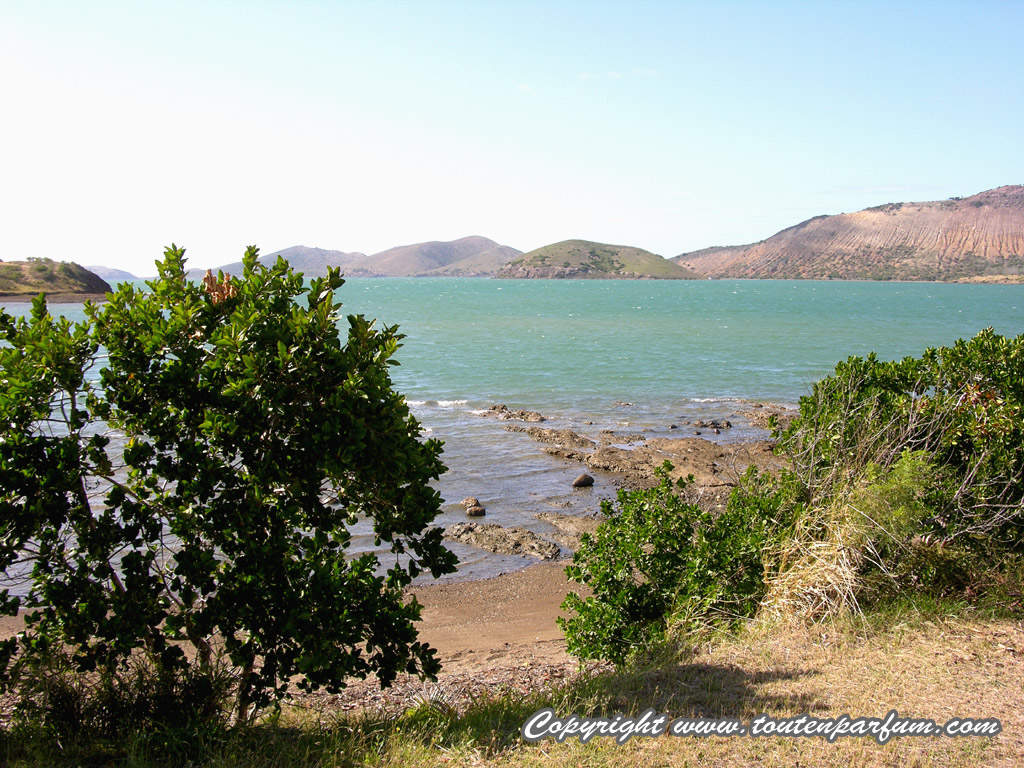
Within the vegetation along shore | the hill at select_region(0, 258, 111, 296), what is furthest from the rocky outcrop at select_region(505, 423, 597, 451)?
the hill at select_region(0, 258, 111, 296)

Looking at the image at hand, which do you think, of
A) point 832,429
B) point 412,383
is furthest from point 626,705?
point 412,383

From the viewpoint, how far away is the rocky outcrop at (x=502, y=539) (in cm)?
1341

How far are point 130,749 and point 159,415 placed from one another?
212 cm

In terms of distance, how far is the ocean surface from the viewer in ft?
56.9

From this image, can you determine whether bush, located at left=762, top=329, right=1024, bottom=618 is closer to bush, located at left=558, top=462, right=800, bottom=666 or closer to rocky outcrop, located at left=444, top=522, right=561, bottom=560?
bush, located at left=558, top=462, right=800, bottom=666

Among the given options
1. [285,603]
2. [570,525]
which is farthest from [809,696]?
[570,525]

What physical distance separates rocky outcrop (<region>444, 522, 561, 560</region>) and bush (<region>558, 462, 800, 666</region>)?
5730 mm

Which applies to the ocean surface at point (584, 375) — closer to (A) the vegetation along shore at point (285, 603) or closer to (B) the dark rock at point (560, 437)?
(B) the dark rock at point (560, 437)

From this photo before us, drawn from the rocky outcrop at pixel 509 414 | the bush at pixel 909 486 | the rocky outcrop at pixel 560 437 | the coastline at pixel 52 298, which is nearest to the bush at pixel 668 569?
the bush at pixel 909 486

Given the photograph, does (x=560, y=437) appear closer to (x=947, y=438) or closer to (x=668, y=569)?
(x=668, y=569)

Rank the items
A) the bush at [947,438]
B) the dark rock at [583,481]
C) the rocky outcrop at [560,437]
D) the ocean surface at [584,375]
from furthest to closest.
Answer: the rocky outcrop at [560,437], the ocean surface at [584,375], the dark rock at [583,481], the bush at [947,438]

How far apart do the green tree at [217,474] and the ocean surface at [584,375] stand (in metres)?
7.81

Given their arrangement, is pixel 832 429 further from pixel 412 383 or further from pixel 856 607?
pixel 412 383

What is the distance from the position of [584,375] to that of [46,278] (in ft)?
232
